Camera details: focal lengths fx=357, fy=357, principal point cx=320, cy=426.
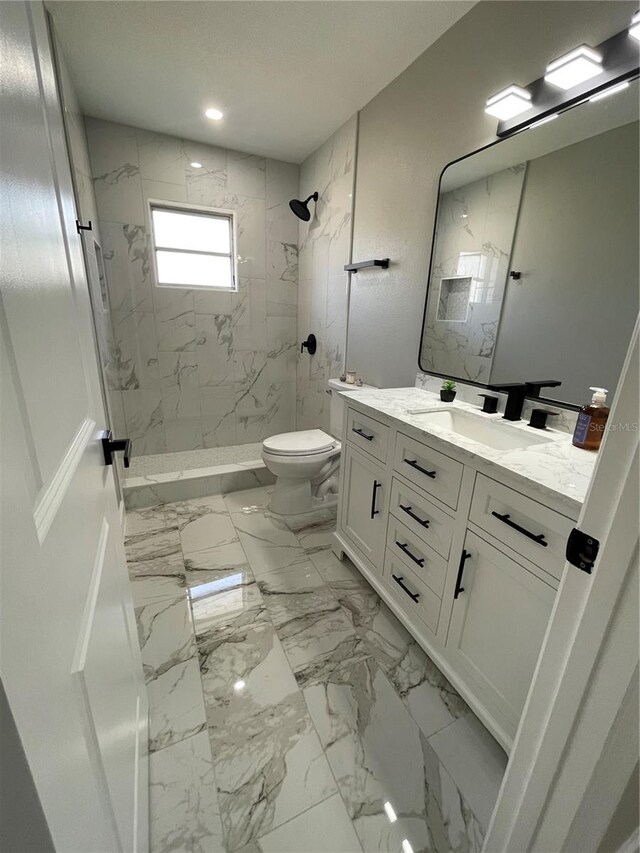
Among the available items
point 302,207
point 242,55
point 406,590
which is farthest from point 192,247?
point 406,590

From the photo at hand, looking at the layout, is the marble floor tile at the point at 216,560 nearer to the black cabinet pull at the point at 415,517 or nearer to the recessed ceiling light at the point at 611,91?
the black cabinet pull at the point at 415,517

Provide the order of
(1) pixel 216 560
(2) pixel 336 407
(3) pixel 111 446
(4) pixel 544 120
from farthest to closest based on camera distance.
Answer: (2) pixel 336 407
(1) pixel 216 560
(4) pixel 544 120
(3) pixel 111 446

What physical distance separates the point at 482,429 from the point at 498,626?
2.45ft

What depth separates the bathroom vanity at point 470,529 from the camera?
94 cm

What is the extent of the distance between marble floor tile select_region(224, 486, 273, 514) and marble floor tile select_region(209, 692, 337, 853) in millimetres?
1361

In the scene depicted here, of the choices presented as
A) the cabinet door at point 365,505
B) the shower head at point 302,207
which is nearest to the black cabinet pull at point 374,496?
the cabinet door at point 365,505

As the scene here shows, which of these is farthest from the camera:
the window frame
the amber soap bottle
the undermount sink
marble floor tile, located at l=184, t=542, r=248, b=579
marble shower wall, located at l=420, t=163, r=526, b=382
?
the window frame

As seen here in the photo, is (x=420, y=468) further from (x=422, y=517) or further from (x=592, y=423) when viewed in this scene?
(x=592, y=423)

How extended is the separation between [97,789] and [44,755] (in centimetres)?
30

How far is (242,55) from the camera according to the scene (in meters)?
1.74

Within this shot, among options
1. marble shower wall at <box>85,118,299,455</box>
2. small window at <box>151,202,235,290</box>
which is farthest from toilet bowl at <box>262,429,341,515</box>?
small window at <box>151,202,235,290</box>

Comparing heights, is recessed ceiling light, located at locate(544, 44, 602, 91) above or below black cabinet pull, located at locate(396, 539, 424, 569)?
above

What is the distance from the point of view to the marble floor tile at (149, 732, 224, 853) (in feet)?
3.01

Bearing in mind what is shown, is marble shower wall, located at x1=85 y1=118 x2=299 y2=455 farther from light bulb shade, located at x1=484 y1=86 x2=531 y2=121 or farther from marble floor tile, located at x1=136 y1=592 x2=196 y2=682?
light bulb shade, located at x1=484 y1=86 x2=531 y2=121
